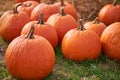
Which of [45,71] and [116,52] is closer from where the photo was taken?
[45,71]

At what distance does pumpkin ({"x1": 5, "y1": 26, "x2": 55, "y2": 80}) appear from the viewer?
12.5 feet

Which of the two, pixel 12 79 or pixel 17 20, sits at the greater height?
pixel 17 20

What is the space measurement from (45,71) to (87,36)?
899mm

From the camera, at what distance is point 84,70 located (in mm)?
4348

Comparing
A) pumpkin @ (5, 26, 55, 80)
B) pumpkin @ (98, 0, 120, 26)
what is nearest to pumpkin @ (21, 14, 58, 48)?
pumpkin @ (5, 26, 55, 80)

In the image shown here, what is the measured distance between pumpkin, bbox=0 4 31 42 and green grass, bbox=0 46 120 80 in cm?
80

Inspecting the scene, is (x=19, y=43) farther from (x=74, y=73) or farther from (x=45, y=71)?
(x=74, y=73)

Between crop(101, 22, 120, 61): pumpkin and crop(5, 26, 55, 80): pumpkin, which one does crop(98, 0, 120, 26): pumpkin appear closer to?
Answer: crop(101, 22, 120, 61): pumpkin

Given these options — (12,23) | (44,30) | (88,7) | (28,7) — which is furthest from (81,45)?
(88,7)

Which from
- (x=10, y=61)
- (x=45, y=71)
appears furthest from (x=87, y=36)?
(x=10, y=61)

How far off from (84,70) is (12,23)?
1.49 metres

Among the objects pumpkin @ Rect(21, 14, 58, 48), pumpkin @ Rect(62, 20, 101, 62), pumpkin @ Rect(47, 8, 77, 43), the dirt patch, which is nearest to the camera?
pumpkin @ Rect(62, 20, 101, 62)

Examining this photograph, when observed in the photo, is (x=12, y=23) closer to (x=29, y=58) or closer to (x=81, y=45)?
(x=81, y=45)

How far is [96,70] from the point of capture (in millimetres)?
4281
